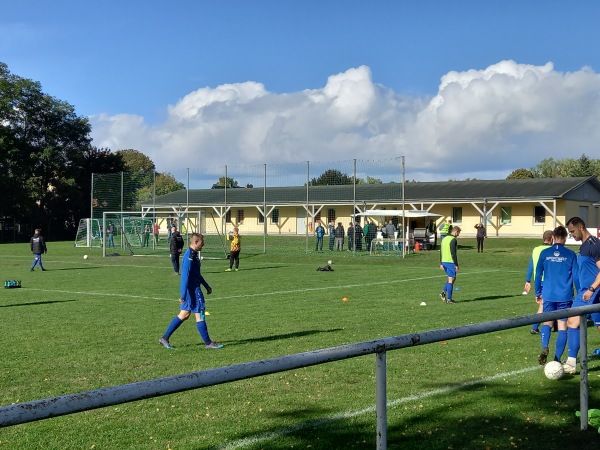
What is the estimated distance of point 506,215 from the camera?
58438 mm

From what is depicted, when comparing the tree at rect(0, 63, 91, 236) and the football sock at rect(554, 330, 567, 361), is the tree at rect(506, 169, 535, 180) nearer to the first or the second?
the tree at rect(0, 63, 91, 236)

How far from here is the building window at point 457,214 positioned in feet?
200

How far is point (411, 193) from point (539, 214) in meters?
11.4

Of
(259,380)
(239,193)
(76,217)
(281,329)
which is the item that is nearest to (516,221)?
(239,193)

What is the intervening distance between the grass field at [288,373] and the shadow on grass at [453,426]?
19 mm

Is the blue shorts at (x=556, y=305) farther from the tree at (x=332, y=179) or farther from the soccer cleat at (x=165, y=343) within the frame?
the tree at (x=332, y=179)

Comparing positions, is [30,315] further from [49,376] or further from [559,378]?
[559,378]

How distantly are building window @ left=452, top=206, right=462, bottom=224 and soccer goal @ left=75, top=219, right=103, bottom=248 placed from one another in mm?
28960

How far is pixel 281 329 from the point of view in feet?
42.7

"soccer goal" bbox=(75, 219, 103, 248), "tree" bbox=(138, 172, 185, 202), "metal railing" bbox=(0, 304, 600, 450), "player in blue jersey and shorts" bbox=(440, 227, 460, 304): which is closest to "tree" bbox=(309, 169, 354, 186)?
"tree" bbox=(138, 172, 185, 202)

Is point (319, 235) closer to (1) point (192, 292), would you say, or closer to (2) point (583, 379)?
(1) point (192, 292)

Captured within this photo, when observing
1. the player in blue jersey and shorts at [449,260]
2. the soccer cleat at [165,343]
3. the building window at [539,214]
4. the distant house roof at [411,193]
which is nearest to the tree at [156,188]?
the distant house roof at [411,193]

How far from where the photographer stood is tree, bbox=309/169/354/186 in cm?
4125

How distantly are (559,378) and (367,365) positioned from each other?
2359mm
